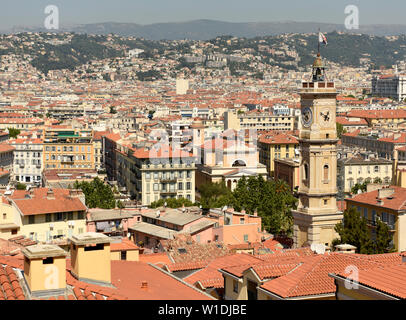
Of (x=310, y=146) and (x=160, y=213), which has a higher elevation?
(x=310, y=146)

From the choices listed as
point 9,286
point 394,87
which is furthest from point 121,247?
point 394,87

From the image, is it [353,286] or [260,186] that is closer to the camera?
[353,286]

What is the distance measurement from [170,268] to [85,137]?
56.6 m

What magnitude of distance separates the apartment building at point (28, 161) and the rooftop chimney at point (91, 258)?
61.3 meters

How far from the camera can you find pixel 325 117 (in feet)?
89.5

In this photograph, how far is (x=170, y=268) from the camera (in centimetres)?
1566

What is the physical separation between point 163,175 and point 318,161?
2324 centimetres

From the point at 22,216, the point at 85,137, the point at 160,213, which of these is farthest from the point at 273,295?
the point at 85,137

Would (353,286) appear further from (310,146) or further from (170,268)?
(310,146)

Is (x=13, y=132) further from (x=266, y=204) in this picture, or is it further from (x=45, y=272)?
(x=45, y=272)

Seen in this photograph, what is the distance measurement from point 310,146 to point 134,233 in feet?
20.9

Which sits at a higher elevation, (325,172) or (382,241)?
(325,172)
